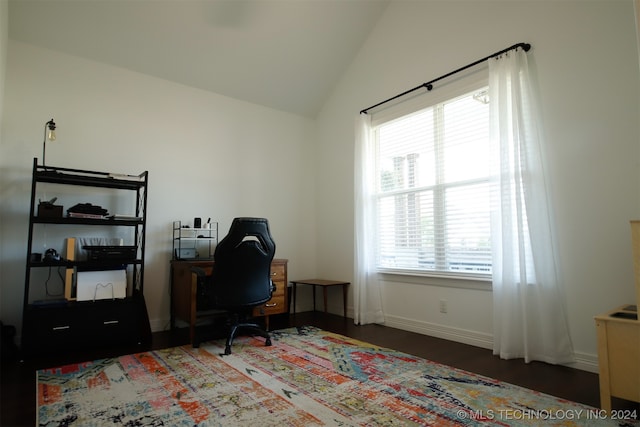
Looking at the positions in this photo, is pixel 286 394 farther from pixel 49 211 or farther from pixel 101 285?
pixel 49 211

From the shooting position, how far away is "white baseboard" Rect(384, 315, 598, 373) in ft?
8.20

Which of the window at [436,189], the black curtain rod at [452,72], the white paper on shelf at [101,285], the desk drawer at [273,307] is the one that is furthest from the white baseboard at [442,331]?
the white paper on shelf at [101,285]

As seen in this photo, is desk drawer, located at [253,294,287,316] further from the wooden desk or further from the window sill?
the wooden desk

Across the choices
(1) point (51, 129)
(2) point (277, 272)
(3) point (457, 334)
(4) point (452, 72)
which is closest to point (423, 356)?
(3) point (457, 334)

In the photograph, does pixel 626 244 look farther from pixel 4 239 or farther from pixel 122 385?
pixel 4 239

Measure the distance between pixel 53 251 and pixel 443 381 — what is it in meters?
3.34

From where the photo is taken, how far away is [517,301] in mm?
2787

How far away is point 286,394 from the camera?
2109mm

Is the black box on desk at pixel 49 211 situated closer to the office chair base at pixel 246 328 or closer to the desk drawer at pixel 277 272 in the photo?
the office chair base at pixel 246 328

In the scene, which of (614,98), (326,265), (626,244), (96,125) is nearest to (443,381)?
(626,244)

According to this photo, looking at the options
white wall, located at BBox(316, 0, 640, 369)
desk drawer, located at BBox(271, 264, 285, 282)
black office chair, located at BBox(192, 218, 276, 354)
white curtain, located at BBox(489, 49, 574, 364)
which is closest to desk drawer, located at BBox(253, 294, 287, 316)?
desk drawer, located at BBox(271, 264, 285, 282)

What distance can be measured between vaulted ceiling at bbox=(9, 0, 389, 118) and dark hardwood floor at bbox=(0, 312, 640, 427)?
2.86m

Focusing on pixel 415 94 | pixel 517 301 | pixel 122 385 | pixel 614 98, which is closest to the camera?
pixel 122 385

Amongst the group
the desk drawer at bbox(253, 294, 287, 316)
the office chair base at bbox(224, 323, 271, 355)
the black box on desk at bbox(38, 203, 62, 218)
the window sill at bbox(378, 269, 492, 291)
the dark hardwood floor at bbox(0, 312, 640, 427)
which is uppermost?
the black box on desk at bbox(38, 203, 62, 218)
